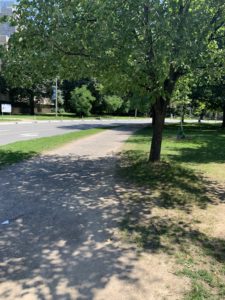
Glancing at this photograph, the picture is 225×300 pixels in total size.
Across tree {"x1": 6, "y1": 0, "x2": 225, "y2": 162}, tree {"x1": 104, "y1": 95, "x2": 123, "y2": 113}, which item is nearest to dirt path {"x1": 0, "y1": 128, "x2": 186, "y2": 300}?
tree {"x1": 6, "y1": 0, "x2": 225, "y2": 162}

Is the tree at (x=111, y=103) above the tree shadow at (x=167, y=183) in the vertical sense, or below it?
above

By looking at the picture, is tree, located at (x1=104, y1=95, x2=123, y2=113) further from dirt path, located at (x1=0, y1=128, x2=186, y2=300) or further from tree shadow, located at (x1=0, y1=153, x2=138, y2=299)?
dirt path, located at (x1=0, y1=128, x2=186, y2=300)

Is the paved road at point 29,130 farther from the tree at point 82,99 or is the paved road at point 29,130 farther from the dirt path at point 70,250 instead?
the tree at point 82,99

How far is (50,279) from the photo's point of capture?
3590 mm

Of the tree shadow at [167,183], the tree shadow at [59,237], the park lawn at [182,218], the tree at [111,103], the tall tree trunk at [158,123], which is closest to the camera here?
the tree shadow at [59,237]

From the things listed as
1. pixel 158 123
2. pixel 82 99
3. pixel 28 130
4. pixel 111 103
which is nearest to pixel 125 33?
pixel 158 123

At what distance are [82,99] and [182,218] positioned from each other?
50290 mm

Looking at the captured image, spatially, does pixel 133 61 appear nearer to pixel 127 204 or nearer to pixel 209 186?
pixel 127 204

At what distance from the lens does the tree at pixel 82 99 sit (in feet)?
177

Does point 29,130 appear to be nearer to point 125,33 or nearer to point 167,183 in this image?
point 167,183

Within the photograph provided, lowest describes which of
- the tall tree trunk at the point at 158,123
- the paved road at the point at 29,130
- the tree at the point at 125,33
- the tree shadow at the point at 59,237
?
the paved road at the point at 29,130

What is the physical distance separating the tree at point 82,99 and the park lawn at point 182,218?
45.1 meters

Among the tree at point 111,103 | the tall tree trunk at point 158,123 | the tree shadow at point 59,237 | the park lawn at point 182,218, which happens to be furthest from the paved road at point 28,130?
the tree at point 111,103

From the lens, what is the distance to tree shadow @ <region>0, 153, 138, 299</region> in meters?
3.53
